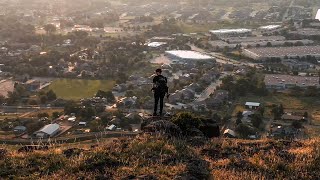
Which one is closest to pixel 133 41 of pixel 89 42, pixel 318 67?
pixel 89 42

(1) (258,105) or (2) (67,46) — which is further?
(2) (67,46)

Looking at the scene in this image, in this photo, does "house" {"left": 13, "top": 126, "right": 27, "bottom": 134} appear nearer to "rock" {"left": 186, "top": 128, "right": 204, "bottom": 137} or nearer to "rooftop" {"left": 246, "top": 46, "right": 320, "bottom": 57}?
"rock" {"left": 186, "top": 128, "right": 204, "bottom": 137}

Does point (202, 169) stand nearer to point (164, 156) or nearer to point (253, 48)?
point (164, 156)

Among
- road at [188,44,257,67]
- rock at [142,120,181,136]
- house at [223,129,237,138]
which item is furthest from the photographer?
road at [188,44,257,67]

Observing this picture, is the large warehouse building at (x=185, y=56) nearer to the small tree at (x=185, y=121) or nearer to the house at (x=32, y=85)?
the house at (x=32, y=85)

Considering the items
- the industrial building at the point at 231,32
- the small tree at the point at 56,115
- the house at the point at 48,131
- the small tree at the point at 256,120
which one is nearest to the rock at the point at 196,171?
the house at the point at 48,131

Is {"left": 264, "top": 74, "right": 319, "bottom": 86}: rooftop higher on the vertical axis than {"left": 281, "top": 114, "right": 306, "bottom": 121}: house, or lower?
higher

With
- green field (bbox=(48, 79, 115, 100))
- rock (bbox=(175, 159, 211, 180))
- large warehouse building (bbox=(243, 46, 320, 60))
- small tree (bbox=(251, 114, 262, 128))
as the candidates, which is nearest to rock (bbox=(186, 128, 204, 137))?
rock (bbox=(175, 159, 211, 180))
